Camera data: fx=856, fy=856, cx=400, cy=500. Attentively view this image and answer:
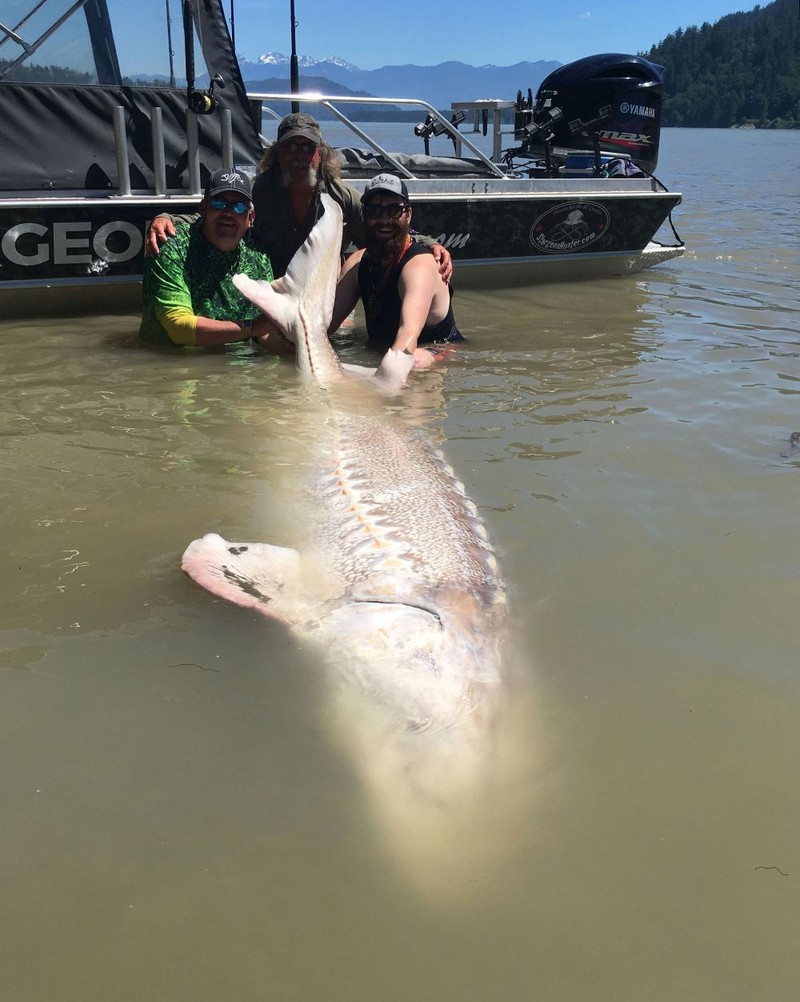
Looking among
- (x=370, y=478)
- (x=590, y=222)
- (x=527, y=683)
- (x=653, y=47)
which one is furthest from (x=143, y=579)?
(x=653, y=47)

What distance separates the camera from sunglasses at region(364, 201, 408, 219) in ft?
17.8

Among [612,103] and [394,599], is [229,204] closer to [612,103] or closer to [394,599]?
[394,599]

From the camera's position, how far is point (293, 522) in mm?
3428

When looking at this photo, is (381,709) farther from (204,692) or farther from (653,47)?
(653,47)

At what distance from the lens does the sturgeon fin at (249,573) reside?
278cm

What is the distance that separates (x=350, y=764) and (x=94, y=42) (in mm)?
5957

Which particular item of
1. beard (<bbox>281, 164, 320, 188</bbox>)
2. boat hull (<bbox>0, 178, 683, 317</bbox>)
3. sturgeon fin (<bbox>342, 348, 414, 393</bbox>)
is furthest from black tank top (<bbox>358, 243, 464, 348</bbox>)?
boat hull (<bbox>0, 178, 683, 317</bbox>)

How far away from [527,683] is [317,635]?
0.66 metres

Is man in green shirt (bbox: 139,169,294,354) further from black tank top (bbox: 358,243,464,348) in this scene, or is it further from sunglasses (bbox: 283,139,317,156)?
black tank top (bbox: 358,243,464,348)

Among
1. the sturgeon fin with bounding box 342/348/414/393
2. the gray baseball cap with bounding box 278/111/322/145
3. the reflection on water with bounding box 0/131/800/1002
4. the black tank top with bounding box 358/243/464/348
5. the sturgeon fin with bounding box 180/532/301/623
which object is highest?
the gray baseball cap with bounding box 278/111/322/145

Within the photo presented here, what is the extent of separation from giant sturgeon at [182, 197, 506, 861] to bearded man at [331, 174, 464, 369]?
1.66 metres

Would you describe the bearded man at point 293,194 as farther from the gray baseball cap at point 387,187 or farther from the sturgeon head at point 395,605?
the sturgeon head at point 395,605

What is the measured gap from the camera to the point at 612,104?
989 cm

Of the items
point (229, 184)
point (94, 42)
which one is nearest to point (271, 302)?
point (229, 184)
